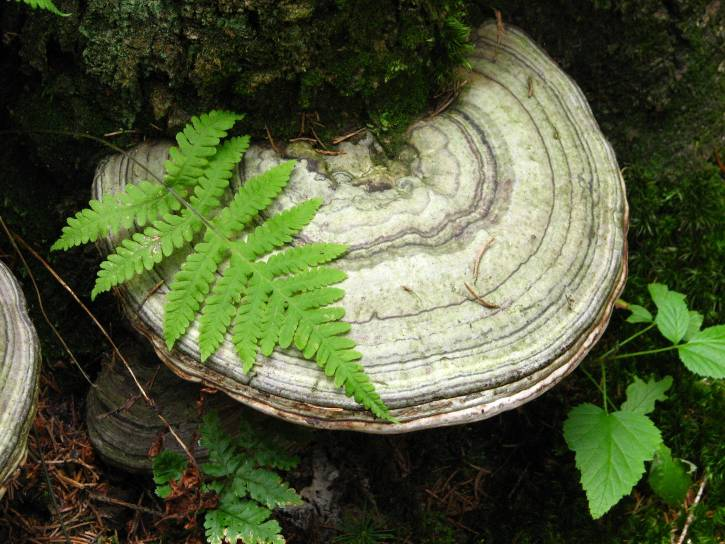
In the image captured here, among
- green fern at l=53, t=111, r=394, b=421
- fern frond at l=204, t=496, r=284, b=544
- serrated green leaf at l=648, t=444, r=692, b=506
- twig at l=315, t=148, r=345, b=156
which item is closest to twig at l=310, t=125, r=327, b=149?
twig at l=315, t=148, r=345, b=156

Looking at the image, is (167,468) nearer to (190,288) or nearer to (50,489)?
(50,489)

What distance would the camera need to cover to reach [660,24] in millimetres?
3910

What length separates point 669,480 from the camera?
12.0ft

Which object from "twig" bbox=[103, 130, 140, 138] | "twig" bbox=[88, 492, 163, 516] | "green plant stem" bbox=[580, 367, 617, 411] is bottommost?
"twig" bbox=[88, 492, 163, 516]

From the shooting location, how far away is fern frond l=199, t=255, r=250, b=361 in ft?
9.11

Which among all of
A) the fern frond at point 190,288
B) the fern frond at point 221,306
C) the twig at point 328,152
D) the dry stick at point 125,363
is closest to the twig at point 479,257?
the twig at point 328,152

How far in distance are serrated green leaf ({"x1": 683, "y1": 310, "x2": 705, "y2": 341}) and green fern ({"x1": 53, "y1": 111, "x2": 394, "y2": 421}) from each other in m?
1.99

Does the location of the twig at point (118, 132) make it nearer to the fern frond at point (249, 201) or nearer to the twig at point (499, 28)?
the fern frond at point (249, 201)

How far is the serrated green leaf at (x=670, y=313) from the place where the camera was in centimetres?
368

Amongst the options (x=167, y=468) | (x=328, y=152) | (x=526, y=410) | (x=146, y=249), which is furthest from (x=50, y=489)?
(x=526, y=410)

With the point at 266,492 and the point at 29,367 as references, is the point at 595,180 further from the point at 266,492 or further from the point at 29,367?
the point at 29,367

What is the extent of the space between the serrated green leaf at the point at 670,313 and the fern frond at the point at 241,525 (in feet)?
7.09

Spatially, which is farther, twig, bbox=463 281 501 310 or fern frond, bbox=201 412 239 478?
fern frond, bbox=201 412 239 478

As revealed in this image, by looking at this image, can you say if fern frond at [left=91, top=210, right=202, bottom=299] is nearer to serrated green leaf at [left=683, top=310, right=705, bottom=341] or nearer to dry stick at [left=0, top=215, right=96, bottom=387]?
dry stick at [left=0, top=215, right=96, bottom=387]
